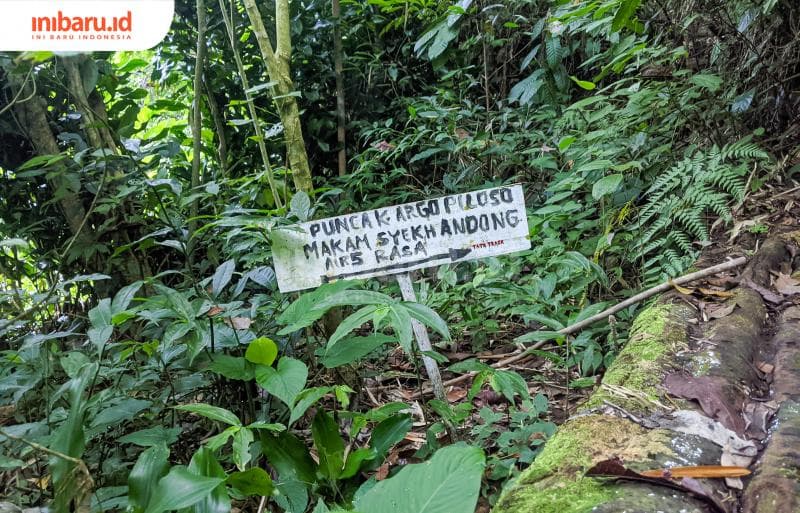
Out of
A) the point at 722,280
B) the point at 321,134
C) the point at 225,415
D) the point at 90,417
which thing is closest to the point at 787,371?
the point at 722,280

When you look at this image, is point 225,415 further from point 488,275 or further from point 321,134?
point 321,134

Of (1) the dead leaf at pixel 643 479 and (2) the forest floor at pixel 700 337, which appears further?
(2) the forest floor at pixel 700 337

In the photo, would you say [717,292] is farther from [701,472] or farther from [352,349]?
[352,349]

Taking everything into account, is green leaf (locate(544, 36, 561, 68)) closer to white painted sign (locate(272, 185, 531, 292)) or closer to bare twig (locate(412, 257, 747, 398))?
bare twig (locate(412, 257, 747, 398))

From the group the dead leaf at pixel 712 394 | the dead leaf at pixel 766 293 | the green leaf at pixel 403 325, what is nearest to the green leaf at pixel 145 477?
the green leaf at pixel 403 325

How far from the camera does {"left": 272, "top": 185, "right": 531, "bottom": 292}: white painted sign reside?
69.2 inches

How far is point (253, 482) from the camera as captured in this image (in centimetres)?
118

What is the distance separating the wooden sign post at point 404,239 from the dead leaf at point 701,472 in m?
0.87

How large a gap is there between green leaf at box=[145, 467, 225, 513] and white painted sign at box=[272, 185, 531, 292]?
2.66 feet

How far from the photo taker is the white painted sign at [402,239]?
1.76m

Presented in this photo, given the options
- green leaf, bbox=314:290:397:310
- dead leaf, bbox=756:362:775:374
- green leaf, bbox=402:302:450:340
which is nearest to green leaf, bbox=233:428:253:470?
green leaf, bbox=314:290:397:310

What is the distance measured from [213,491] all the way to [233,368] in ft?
1.37

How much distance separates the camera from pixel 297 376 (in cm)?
134

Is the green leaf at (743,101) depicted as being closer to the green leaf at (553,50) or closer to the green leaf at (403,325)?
the green leaf at (553,50)
